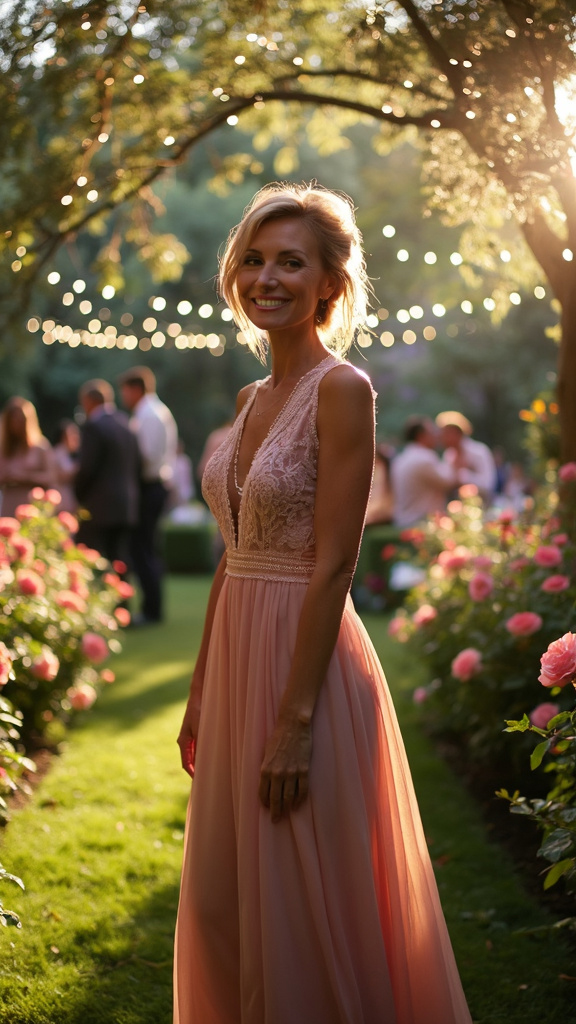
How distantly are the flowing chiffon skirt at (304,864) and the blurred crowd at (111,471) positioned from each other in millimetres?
6386

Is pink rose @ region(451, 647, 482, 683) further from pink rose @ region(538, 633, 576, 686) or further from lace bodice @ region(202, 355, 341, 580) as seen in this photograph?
lace bodice @ region(202, 355, 341, 580)

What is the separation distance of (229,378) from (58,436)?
61.4 ft

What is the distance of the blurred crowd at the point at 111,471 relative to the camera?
30.4 feet

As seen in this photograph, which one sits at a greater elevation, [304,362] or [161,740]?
[304,362]

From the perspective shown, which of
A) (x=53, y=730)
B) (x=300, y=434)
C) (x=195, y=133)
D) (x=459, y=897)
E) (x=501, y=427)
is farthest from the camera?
(x=501, y=427)

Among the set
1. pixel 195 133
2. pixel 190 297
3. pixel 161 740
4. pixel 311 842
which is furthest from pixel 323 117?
pixel 190 297

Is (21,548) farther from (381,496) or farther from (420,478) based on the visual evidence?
(381,496)

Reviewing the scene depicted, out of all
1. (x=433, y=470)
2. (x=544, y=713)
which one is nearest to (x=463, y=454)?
(x=433, y=470)

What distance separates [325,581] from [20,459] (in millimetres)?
7391

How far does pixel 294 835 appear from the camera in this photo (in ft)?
7.55

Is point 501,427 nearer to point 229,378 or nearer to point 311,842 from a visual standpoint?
point 229,378

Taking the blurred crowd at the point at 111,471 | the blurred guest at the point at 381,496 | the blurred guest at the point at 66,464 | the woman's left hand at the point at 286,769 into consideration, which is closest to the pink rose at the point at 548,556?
the woman's left hand at the point at 286,769

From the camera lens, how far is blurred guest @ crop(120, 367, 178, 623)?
10.2 meters

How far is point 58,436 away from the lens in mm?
11852
